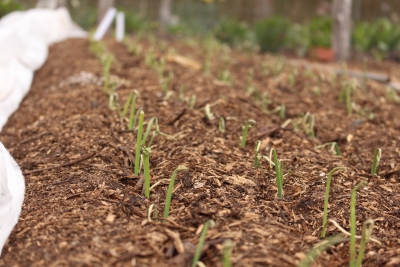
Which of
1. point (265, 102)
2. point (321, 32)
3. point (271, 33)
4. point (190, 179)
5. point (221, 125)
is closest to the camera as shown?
point (190, 179)

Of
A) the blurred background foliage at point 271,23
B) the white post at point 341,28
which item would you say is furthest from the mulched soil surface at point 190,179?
the blurred background foliage at point 271,23

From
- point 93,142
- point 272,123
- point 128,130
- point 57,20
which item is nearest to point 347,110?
point 272,123

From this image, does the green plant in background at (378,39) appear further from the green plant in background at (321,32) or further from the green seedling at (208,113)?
the green seedling at (208,113)

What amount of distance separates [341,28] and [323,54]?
0.44m

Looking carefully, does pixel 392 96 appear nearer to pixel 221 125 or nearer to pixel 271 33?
pixel 221 125

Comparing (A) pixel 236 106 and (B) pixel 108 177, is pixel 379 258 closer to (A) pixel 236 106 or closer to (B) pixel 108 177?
(B) pixel 108 177

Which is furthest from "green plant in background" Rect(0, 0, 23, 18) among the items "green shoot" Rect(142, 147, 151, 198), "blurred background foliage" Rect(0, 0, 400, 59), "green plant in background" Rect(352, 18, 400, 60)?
"green shoot" Rect(142, 147, 151, 198)

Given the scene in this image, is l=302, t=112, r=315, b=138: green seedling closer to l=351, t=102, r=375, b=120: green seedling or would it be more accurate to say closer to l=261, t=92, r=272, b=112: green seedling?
l=261, t=92, r=272, b=112: green seedling

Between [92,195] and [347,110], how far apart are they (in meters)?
2.06

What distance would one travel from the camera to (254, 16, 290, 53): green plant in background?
24.4 ft

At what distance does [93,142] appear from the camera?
233cm

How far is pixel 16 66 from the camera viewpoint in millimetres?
3814

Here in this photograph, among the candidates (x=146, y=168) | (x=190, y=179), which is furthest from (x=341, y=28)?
(x=146, y=168)

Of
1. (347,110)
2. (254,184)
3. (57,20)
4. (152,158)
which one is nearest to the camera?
(254,184)
